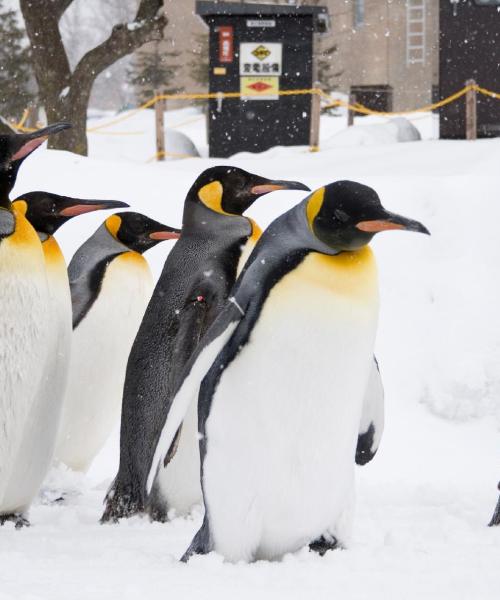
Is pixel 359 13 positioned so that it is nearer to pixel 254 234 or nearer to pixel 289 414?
pixel 254 234

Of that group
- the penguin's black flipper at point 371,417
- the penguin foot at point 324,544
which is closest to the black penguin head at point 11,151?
the penguin's black flipper at point 371,417

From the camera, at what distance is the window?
3154cm

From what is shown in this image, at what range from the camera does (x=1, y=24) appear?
76.8 feet

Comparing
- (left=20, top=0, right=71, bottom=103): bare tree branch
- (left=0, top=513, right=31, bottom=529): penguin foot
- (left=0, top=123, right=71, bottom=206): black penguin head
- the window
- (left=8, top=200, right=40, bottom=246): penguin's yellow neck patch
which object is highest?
the window

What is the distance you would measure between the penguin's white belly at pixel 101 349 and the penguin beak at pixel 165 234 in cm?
14

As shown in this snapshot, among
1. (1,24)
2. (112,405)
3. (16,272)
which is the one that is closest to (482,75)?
(112,405)

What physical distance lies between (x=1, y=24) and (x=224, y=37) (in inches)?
426

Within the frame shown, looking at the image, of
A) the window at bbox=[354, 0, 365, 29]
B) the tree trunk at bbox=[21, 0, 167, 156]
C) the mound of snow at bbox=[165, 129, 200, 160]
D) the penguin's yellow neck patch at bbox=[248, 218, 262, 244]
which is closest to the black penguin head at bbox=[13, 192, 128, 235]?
the penguin's yellow neck patch at bbox=[248, 218, 262, 244]

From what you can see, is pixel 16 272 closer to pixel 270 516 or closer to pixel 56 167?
pixel 270 516

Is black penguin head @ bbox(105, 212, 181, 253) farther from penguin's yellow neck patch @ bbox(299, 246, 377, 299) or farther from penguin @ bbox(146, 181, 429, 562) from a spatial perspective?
penguin's yellow neck patch @ bbox(299, 246, 377, 299)

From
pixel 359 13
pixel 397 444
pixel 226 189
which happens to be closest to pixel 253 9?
pixel 397 444

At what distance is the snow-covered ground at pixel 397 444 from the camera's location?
220 cm

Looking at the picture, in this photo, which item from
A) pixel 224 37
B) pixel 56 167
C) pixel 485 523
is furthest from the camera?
pixel 224 37

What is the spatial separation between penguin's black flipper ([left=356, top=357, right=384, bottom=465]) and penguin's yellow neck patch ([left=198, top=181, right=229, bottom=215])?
0.74 metres
